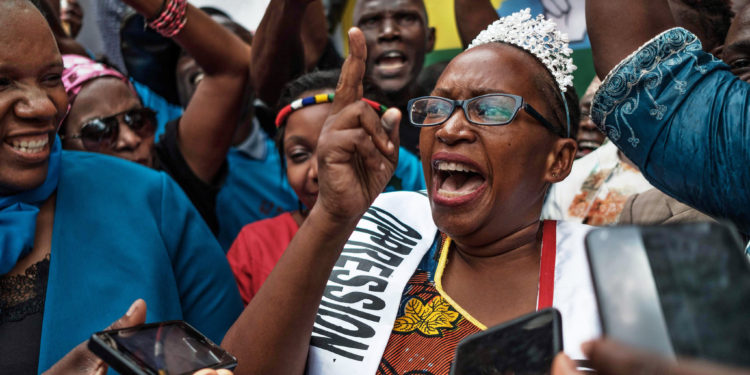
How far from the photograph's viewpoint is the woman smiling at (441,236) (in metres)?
1.79

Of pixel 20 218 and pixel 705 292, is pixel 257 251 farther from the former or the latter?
pixel 705 292

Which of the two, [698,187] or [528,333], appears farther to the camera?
[698,187]

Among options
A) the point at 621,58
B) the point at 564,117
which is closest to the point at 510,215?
the point at 564,117

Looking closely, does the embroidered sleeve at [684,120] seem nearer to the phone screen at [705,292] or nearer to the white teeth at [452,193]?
the white teeth at [452,193]

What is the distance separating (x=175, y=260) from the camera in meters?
2.49

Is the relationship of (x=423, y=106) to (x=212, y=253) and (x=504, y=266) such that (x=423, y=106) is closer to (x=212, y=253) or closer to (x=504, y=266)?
(x=504, y=266)

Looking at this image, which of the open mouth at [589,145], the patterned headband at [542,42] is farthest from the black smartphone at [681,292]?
the open mouth at [589,145]

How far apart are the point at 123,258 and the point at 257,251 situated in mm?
844

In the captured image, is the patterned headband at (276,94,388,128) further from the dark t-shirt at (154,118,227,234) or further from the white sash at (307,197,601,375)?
the white sash at (307,197,601,375)

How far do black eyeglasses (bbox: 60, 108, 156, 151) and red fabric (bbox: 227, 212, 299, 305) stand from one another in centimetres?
82

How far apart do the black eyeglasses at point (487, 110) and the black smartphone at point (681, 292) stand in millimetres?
1300

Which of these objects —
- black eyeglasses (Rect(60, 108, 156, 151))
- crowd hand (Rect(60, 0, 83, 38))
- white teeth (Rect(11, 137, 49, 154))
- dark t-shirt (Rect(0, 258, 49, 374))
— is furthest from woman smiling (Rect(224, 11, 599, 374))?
crowd hand (Rect(60, 0, 83, 38))

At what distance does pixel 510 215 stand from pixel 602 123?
0.44 meters

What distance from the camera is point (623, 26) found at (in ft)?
5.90
